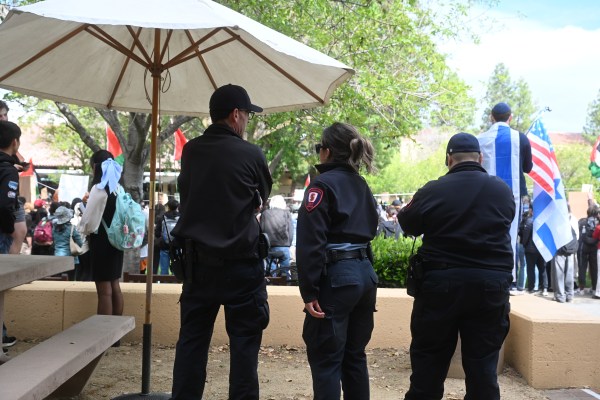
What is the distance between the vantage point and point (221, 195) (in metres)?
3.74

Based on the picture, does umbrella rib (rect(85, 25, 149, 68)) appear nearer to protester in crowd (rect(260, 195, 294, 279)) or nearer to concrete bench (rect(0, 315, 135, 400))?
concrete bench (rect(0, 315, 135, 400))

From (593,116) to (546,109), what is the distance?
66.5 metres

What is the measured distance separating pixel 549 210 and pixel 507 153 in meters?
1.12

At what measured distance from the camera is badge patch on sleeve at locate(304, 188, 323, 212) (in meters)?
3.74

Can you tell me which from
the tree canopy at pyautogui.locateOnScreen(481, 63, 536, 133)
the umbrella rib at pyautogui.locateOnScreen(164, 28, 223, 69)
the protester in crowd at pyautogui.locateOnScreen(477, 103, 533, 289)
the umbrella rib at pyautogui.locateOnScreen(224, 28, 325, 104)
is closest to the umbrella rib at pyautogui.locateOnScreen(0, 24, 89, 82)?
the umbrella rib at pyautogui.locateOnScreen(164, 28, 223, 69)

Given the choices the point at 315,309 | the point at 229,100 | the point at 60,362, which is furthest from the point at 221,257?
the point at 60,362

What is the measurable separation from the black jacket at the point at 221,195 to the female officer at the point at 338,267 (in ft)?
1.08

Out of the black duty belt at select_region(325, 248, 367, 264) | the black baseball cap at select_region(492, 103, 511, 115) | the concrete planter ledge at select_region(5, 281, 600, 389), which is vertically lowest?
the concrete planter ledge at select_region(5, 281, 600, 389)

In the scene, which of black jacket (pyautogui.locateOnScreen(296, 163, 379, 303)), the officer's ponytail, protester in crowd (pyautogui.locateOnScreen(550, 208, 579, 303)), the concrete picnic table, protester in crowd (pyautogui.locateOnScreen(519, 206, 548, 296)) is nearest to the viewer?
black jacket (pyautogui.locateOnScreen(296, 163, 379, 303))

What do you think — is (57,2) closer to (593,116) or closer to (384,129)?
(384,129)

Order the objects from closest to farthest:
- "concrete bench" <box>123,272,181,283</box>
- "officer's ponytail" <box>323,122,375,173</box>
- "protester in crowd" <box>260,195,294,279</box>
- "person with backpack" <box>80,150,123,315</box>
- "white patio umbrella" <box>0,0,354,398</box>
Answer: "officer's ponytail" <box>323,122,375,173</box> < "white patio umbrella" <box>0,0,354,398</box> < "person with backpack" <box>80,150,123,315</box> < "concrete bench" <box>123,272,181,283</box> < "protester in crowd" <box>260,195,294,279</box>

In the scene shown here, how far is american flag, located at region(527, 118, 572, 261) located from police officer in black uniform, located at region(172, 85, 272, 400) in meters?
3.53

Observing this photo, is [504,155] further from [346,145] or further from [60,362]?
[60,362]

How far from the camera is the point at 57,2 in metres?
3.67
